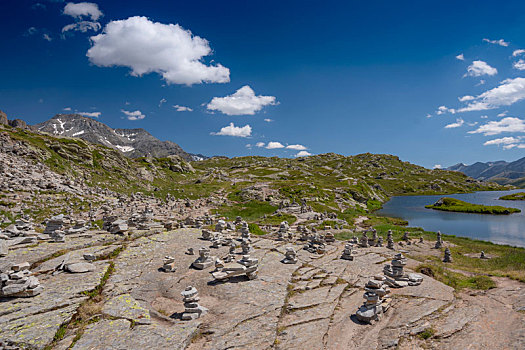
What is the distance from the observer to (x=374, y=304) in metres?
13.7

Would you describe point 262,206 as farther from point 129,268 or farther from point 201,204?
point 129,268

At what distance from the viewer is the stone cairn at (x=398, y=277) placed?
57.9 ft

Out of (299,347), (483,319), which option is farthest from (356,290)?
(299,347)

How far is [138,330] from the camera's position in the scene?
11.5 meters

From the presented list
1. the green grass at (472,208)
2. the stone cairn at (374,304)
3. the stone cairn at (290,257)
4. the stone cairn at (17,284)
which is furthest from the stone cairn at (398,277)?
the green grass at (472,208)

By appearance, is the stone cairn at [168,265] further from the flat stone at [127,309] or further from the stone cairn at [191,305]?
the stone cairn at [191,305]

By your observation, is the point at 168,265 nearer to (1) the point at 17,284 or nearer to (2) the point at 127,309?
(2) the point at 127,309

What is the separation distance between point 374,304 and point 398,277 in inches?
259

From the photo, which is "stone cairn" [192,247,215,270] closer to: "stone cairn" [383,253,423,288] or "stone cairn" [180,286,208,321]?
"stone cairn" [180,286,208,321]

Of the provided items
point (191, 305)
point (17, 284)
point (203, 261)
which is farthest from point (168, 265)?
point (17, 284)

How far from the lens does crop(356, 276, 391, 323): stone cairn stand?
13031 millimetres

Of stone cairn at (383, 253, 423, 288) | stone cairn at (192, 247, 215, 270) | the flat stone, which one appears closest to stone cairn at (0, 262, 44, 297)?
the flat stone

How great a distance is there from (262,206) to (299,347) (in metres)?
59.4

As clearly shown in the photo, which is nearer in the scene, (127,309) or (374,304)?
(127,309)
